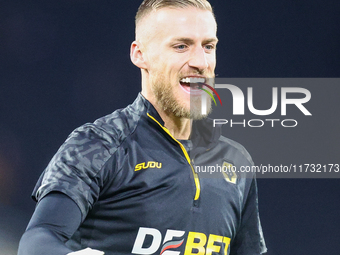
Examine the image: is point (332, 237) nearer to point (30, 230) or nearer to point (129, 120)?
point (129, 120)

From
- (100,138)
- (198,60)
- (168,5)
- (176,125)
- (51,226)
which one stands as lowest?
(51,226)

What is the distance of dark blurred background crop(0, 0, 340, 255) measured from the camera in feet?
5.76

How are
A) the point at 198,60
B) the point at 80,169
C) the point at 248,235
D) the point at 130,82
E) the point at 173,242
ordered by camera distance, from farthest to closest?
the point at 130,82 → the point at 248,235 → the point at 198,60 → the point at 173,242 → the point at 80,169

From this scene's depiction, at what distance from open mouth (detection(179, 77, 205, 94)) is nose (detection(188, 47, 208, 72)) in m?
A: 0.03

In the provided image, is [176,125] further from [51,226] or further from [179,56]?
[51,226]

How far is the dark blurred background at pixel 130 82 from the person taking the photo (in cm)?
175

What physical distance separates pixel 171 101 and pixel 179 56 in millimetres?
121

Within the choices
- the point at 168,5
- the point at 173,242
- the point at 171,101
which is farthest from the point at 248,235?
the point at 168,5

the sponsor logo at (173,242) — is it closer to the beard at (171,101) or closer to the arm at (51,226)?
the arm at (51,226)

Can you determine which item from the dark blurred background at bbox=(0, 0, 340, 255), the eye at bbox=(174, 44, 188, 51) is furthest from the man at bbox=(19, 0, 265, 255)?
the dark blurred background at bbox=(0, 0, 340, 255)

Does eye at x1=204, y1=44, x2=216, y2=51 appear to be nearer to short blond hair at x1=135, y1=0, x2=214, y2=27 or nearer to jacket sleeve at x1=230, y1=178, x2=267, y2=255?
short blond hair at x1=135, y1=0, x2=214, y2=27

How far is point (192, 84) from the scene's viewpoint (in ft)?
3.95

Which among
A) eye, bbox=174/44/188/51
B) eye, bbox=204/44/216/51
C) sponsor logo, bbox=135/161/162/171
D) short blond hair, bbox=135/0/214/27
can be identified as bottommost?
sponsor logo, bbox=135/161/162/171

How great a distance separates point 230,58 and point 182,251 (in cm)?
113
